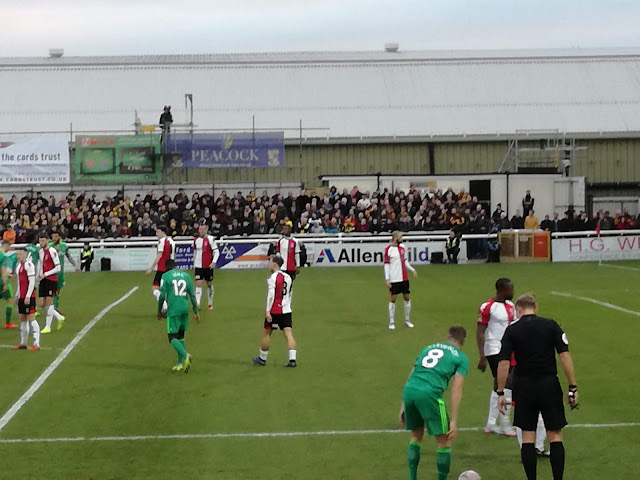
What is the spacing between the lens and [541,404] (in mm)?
9961

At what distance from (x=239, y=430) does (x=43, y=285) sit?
10.7 meters

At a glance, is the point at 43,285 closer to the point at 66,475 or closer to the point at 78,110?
the point at 66,475

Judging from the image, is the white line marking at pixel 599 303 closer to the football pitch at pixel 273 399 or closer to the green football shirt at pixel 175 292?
the football pitch at pixel 273 399

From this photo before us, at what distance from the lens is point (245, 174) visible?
2125 inches

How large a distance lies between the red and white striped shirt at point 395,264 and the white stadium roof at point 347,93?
3392 cm

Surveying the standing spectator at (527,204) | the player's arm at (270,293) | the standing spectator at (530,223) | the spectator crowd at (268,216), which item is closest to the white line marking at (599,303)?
the player's arm at (270,293)

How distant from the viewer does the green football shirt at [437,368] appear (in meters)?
9.90

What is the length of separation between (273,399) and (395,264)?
794cm

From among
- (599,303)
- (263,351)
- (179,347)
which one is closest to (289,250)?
(263,351)

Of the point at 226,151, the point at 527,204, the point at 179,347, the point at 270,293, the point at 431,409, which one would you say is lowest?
the point at 179,347

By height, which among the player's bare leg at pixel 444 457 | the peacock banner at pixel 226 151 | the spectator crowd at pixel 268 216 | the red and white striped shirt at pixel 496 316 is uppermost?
the peacock banner at pixel 226 151

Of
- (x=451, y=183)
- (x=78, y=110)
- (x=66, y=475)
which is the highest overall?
(x=78, y=110)

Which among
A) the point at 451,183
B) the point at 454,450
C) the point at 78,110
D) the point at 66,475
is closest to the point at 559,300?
the point at 454,450

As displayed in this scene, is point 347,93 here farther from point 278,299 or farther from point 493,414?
point 493,414
